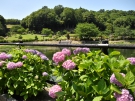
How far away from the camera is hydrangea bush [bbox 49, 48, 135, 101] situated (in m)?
1.24

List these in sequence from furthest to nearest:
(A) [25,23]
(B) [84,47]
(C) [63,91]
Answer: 1. (A) [25,23]
2. (B) [84,47]
3. (C) [63,91]

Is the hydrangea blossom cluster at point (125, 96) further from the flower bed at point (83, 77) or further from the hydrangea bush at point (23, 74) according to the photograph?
the hydrangea bush at point (23, 74)

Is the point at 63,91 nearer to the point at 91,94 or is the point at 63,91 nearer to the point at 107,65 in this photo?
the point at 91,94

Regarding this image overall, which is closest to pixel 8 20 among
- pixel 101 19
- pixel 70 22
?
pixel 70 22

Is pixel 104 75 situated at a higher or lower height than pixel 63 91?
higher

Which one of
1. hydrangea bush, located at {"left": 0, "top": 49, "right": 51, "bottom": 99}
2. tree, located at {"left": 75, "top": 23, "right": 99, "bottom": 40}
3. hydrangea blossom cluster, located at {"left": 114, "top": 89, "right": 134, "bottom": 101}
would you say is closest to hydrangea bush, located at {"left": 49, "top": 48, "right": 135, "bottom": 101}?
hydrangea blossom cluster, located at {"left": 114, "top": 89, "right": 134, "bottom": 101}

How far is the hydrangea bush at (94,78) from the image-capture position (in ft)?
4.07

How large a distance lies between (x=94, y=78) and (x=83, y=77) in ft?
0.36

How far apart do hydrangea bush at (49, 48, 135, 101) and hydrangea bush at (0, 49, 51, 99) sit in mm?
1077

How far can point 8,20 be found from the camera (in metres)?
132

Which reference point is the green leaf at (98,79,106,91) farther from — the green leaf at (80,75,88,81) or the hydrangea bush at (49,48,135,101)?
the green leaf at (80,75,88,81)

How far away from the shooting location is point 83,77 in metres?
1.58

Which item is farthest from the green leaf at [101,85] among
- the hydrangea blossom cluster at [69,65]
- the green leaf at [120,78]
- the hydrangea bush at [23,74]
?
the hydrangea bush at [23,74]

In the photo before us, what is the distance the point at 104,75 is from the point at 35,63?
1765mm
